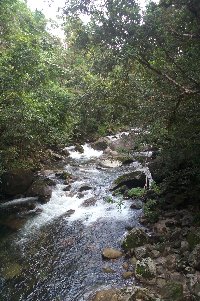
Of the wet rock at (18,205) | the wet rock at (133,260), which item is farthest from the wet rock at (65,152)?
the wet rock at (133,260)

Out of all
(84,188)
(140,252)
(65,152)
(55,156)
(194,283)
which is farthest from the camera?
(65,152)

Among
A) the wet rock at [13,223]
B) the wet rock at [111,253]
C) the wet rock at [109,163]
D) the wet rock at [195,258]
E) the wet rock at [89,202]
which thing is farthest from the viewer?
the wet rock at [109,163]

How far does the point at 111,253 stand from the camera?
8.74 m

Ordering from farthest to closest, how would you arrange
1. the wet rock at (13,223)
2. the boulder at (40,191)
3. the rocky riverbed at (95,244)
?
the boulder at (40,191) < the wet rock at (13,223) < the rocky riverbed at (95,244)

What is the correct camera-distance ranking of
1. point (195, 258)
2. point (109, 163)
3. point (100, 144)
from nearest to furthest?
point (195, 258), point (109, 163), point (100, 144)

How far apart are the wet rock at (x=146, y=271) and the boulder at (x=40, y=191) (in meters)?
6.09

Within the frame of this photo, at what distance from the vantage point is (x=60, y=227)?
1078 cm

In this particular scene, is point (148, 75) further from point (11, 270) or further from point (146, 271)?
point (11, 270)

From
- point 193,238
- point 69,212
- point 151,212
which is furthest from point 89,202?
point 193,238

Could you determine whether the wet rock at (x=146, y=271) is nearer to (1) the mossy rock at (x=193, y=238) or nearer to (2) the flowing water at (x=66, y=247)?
(2) the flowing water at (x=66, y=247)

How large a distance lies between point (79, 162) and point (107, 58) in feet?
39.5

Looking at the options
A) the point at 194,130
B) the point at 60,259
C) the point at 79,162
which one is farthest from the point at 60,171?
the point at 194,130

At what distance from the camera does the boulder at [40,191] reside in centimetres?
1310

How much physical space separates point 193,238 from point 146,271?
1.69 metres
